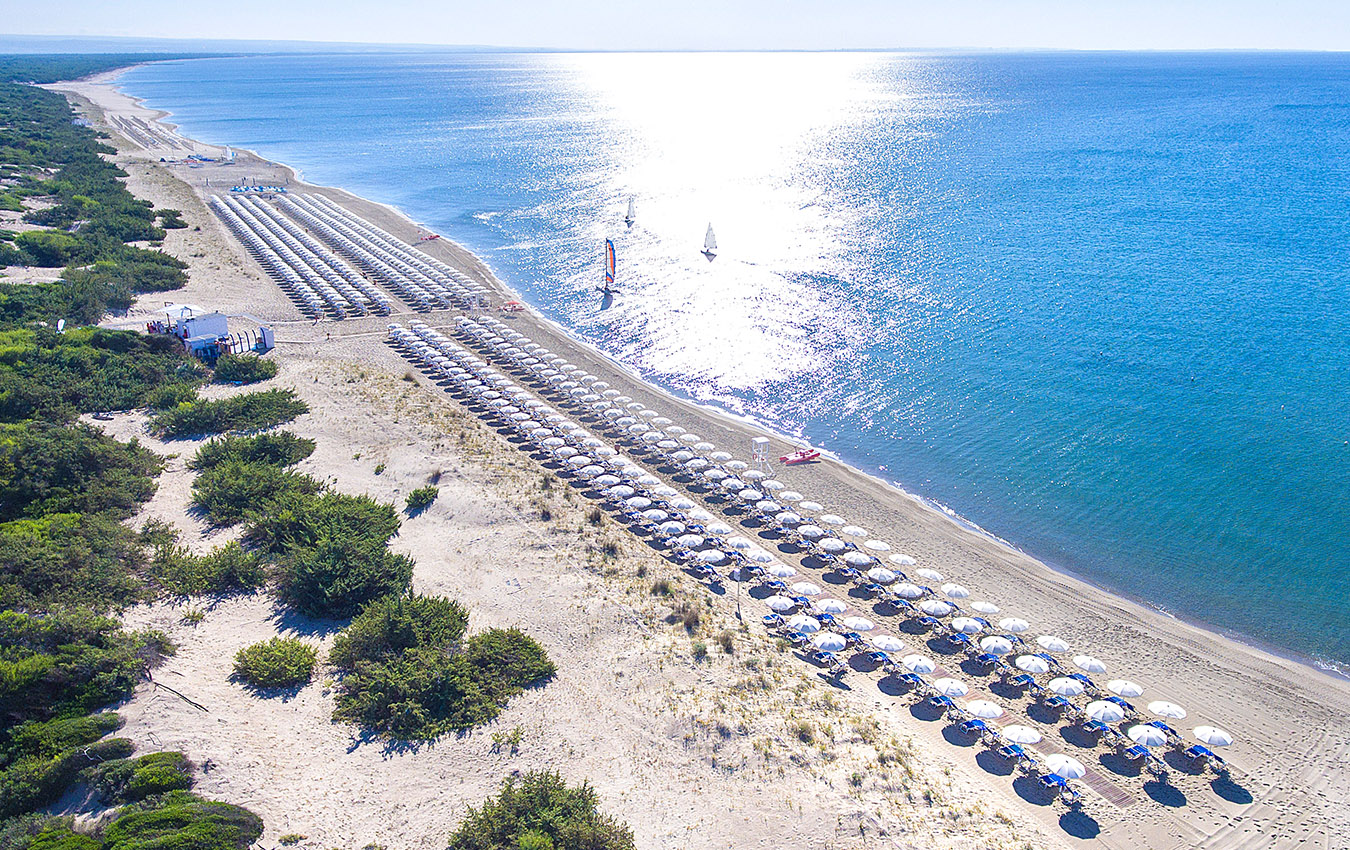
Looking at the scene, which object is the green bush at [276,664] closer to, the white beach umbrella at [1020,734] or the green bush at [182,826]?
the green bush at [182,826]

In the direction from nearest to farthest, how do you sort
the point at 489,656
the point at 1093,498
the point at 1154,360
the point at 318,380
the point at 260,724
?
the point at 260,724 < the point at 489,656 < the point at 1093,498 < the point at 318,380 < the point at 1154,360

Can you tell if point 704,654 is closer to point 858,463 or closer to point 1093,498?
point 858,463

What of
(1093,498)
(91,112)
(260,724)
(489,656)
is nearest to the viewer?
(260,724)

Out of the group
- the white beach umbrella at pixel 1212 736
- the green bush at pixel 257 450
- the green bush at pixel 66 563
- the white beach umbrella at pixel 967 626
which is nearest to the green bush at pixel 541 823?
the white beach umbrella at pixel 967 626

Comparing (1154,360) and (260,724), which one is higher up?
(1154,360)

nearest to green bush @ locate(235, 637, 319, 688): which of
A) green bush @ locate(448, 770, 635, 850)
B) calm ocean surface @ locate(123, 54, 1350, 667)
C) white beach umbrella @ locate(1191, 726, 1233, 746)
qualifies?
green bush @ locate(448, 770, 635, 850)

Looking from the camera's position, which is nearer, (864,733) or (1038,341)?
(864,733)

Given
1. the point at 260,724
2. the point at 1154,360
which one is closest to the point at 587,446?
the point at 260,724
